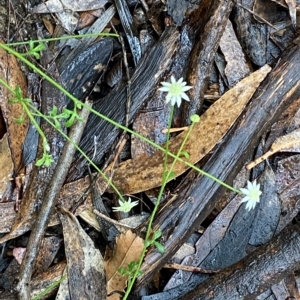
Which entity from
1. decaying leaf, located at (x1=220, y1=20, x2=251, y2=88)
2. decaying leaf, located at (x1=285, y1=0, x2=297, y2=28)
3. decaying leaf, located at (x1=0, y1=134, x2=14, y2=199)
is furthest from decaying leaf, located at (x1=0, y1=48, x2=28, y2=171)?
decaying leaf, located at (x1=285, y1=0, x2=297, y2=28)

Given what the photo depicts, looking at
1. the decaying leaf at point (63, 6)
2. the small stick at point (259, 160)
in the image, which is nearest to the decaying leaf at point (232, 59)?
the small stick at point (259, 160)

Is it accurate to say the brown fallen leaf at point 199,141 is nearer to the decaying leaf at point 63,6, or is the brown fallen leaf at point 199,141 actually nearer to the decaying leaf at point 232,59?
the decaying leaf at point 232,59

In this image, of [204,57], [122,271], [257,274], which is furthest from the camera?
[204,57]

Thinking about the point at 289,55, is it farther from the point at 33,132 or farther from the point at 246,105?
the point at 33,132

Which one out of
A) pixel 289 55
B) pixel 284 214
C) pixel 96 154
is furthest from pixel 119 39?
pixel 284 214

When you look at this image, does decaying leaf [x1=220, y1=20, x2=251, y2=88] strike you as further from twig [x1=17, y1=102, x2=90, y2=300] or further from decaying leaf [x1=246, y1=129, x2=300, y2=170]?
twig [x1=17, y1=102, x2=90, y2=300]

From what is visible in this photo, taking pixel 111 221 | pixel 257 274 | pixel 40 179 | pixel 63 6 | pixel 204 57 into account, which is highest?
pixel 63 6

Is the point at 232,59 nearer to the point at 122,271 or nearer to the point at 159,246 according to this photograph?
the point at 159,246

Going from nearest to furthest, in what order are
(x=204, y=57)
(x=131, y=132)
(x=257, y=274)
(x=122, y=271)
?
(x=131, y=132) < (x=122, y=271) < (x=257, y=274) < (x=204, y=57)

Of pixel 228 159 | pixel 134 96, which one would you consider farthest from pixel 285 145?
pixel 134 96
